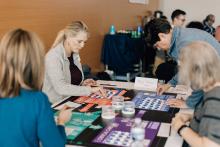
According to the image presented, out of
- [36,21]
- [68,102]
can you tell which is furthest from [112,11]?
[68,102]

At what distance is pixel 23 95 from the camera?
1479mm

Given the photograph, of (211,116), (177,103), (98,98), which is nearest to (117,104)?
(98,98)

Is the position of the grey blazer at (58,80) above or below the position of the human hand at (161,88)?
above

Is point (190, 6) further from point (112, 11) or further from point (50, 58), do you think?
point (50, 58)

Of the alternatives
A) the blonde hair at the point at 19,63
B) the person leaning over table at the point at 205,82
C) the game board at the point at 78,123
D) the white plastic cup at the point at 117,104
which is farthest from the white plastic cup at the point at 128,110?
the blonde hair at the point at 19,63

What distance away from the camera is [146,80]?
9.61ft

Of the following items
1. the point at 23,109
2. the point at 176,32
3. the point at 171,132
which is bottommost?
the point at 171,132

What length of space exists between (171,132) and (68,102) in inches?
35.1

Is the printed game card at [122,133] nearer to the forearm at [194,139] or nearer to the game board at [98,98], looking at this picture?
the forearm at [194,139]

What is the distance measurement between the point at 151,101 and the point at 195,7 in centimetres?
704

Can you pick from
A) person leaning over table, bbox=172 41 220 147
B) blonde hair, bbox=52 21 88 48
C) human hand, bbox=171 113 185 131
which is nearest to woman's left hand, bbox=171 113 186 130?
human hand, bbox=171 113 185 131

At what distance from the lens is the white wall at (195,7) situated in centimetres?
884

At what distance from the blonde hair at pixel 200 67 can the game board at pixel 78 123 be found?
26.0 inches

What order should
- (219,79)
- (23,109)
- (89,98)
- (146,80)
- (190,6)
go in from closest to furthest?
(23,109) < (219,79) < (89,98) < (146,80) < (190,6)
